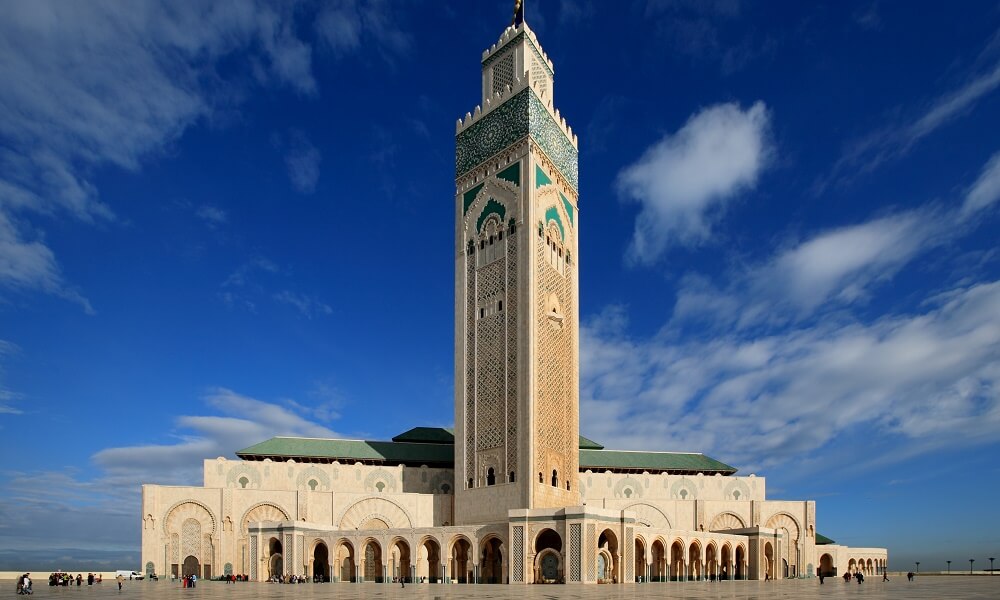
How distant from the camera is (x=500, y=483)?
110 ft

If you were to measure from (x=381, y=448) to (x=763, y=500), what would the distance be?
67.8 feet

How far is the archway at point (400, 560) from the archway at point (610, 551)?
26.5 ft

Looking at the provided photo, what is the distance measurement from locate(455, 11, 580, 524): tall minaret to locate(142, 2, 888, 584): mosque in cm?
10

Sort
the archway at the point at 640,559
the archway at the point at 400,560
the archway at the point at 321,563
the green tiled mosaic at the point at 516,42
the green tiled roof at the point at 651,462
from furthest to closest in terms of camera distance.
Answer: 1. the green tiled roof at the point at 651,462
2. the green tiled mosaic at the point at 516,42
3. the archway at the point at 321,563
4. the archway at the point at 400,560
5. the archway at the point at 640,559

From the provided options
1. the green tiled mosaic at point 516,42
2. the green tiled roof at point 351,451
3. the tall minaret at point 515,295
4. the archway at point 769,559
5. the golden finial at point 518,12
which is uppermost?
the golden finial at point 518,12

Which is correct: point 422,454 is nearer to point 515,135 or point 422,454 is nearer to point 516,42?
point 515,135

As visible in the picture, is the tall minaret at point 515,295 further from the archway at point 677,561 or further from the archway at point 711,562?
the archway at point 711,562

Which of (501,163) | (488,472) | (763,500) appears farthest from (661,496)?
(501,163)

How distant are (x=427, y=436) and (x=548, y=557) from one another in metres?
15.4

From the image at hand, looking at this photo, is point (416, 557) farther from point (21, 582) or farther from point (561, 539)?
point (21, 582)

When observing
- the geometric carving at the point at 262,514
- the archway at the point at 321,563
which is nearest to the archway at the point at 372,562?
the archway at the point at 321,563

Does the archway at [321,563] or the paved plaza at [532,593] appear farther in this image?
the archway at [321,563]

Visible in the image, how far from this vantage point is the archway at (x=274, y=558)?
114 ft

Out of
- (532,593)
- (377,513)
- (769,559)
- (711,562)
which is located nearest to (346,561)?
(377,513)
